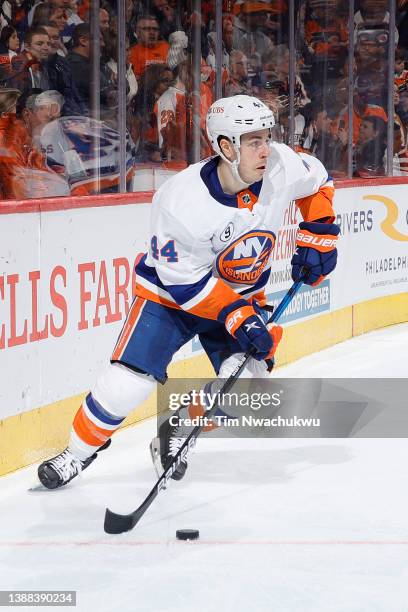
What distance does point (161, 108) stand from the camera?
5457 millimetres

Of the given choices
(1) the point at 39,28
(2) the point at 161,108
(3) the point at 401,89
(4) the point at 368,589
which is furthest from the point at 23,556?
(3) the point at 401,89

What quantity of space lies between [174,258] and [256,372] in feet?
2.28

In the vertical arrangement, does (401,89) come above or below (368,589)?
above

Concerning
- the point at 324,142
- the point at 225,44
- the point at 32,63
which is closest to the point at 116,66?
the point at 32,63

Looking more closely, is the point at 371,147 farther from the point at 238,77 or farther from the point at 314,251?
the point at 314,251

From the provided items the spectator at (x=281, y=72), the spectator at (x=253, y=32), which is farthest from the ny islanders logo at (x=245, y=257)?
the spectator at (x=281, y=72)

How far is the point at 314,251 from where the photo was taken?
3.83 metres

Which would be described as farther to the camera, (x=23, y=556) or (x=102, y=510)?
(x=102, y=510)

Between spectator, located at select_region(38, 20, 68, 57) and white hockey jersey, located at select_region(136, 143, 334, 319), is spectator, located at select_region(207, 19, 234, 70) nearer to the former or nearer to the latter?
spectator, located at select_region(38, 20, 68, 57)

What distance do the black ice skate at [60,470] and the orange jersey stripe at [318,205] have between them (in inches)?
37.2

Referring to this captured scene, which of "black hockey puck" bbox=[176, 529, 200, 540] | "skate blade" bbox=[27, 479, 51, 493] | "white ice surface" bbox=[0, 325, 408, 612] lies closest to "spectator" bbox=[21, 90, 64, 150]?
"white ice surface" bbox=[0, 325, 408, 612]

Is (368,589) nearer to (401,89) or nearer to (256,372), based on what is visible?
(256,372)

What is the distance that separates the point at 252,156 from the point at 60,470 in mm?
1066

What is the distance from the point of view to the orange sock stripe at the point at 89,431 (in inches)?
140
